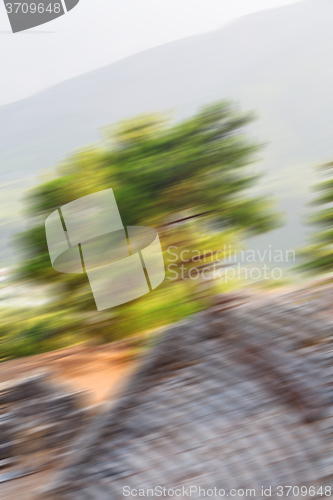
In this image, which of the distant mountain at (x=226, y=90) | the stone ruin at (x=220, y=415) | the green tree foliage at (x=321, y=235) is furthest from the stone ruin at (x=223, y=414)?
the distant mountain at (x=226, y=90)

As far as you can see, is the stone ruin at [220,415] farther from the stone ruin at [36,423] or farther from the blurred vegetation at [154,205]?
the blurred vegetation at [154,205]

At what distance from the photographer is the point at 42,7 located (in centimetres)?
135

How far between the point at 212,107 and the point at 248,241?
48 cm

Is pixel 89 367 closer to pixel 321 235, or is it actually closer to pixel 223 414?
pixel 223 414

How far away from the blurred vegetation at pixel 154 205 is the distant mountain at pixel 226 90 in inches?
2.6

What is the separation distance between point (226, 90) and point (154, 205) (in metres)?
0.49

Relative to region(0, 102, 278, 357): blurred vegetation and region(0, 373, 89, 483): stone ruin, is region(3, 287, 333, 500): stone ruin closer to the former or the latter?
region(0, 373, 89, 483): stone ruin

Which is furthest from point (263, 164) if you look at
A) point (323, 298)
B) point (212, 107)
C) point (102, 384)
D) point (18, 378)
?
point (18, 378)

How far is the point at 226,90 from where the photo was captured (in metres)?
1.38

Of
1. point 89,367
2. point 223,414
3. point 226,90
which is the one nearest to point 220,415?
point 223,414

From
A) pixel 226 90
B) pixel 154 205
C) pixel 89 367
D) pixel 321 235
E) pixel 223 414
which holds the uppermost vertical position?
pixel 226 90

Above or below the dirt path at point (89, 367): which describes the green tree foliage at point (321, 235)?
above

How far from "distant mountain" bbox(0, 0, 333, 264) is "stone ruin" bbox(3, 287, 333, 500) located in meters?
0.55

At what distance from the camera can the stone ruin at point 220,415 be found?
1.00 meters
